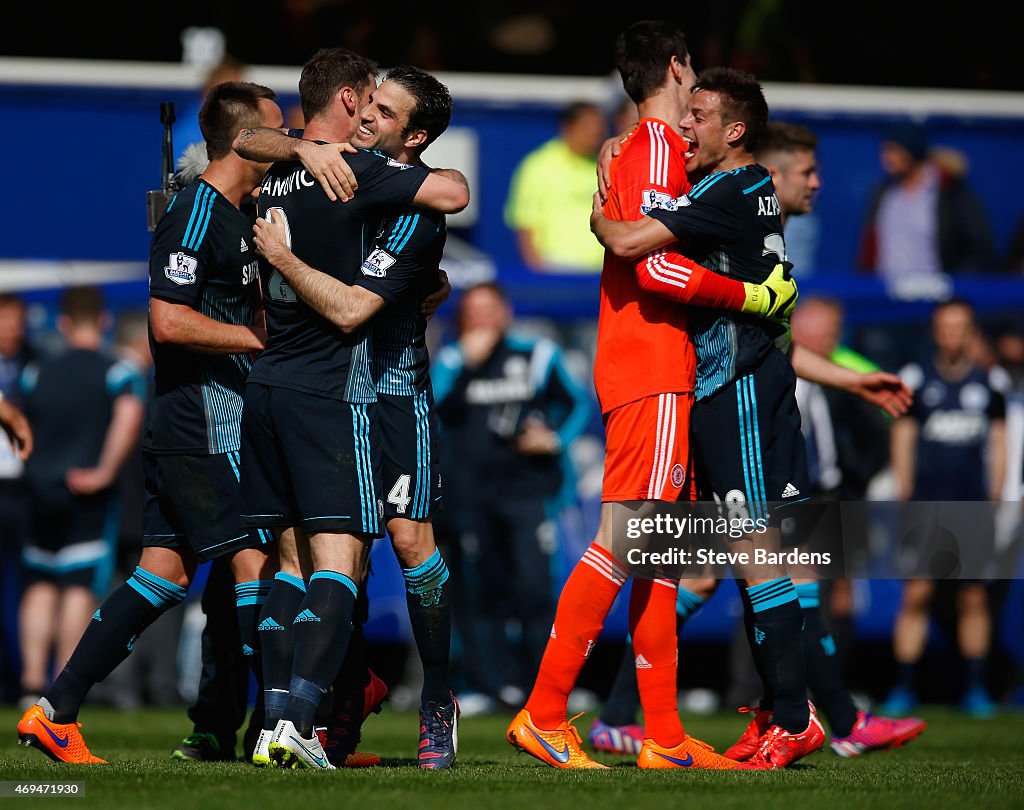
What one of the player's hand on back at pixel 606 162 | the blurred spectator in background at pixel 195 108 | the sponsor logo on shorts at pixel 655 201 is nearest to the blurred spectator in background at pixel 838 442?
the player's hand on back at pixel 606 162

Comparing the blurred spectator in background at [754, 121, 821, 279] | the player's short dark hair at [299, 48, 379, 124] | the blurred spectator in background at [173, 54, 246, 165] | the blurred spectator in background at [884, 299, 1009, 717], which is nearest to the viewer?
the player's short dark hair at [299, 48, 379, 124]

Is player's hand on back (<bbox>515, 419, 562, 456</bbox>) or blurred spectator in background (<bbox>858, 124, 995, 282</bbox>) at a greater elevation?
blurred spectator in background (<bbox>858, 124, 995, 282</bbox>)

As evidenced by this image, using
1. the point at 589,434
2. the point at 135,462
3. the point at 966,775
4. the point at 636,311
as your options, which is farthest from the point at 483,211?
the point at 966,775

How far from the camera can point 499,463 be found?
9.91 meters

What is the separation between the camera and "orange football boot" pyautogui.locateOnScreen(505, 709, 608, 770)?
5.47 m

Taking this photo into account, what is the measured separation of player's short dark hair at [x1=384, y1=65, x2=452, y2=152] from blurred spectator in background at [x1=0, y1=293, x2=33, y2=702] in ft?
17.8

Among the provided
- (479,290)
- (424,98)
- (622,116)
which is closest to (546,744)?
(424,98)

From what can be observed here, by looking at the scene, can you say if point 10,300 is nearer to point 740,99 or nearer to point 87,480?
point 87,480

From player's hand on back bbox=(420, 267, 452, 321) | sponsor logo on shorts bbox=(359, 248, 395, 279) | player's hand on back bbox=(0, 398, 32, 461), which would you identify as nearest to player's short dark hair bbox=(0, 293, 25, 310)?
player's hand on back bbox=(0, 398, 32, 461)

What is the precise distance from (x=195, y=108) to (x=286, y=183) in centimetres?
610

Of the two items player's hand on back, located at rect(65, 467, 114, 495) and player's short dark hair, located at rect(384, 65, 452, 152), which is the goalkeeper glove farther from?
player's hand on back, located at rect(65, 467, 114, 495)

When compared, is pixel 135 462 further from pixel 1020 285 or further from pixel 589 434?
pixel 1020 285

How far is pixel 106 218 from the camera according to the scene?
36.5ft

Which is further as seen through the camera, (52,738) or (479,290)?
(479,290)
